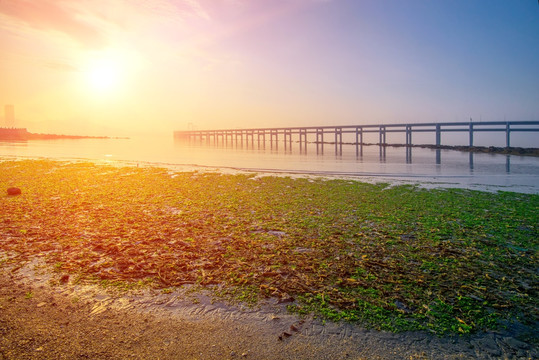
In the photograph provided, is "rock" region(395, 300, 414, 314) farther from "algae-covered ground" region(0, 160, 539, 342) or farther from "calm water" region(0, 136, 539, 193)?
"calm water" region(0, 136, 539, 193)

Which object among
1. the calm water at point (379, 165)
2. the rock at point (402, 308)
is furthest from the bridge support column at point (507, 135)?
the rock at point (402, 308)

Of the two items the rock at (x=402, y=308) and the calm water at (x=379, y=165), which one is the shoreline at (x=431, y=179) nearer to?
the calm water at (x=379, y=165)

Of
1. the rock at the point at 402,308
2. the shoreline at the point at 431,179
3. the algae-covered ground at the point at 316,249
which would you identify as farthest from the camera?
the shoreline at the point at 431,179

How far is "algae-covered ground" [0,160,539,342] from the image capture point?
3.82 m

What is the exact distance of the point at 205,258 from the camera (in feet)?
17.0

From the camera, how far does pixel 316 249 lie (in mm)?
5621

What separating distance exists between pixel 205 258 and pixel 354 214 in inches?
179

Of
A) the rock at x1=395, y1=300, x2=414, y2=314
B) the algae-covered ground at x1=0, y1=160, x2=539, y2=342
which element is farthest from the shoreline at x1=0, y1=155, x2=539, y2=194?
the rock at x1=395, y1=300, x2=414, y2=314

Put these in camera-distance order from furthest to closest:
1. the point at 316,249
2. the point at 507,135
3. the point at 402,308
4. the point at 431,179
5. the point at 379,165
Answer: the point at 507,135
the point at 379,165
the point at 431,179
the point at 316,249
the point at 402,308

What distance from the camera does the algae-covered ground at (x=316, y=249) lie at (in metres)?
3.82

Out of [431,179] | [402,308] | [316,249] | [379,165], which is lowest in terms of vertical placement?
[402,308]

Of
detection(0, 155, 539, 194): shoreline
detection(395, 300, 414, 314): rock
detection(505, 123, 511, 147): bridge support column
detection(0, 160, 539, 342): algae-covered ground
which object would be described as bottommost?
detection(395, 300, 414, 314): rock

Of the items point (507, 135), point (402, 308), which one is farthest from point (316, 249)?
point (507, 135)

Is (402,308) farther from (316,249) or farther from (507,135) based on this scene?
(507,135)
